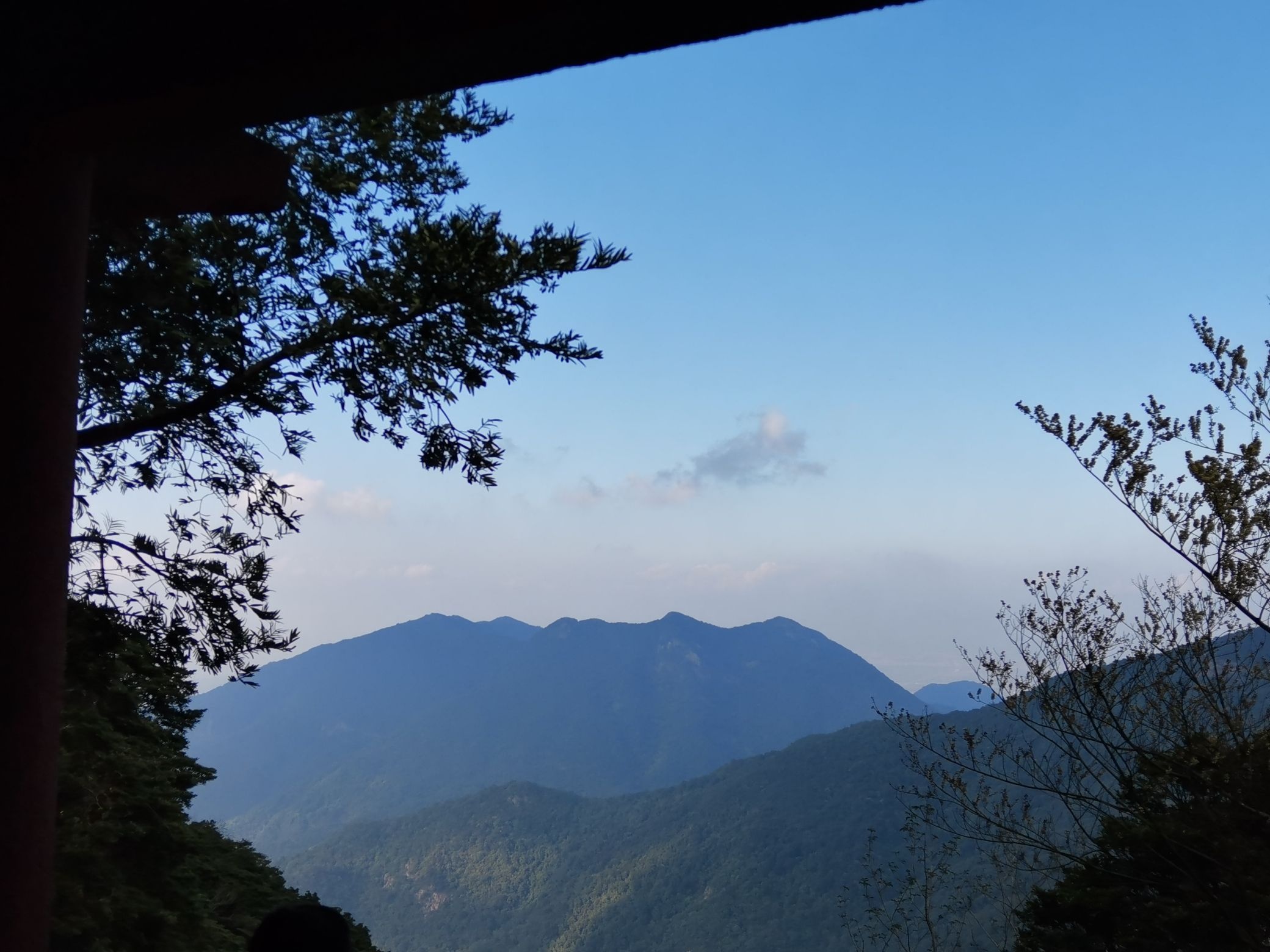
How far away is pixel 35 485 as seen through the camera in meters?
1.57

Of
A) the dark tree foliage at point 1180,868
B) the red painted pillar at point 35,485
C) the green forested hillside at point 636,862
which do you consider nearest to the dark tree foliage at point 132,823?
the red painted pillar at point 35,485

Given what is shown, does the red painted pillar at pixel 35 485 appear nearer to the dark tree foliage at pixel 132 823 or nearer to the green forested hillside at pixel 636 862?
the dark tree foliage at pixel 132 823

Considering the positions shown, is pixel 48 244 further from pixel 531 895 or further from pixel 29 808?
pixel 531 895

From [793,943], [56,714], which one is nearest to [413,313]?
[56,714]

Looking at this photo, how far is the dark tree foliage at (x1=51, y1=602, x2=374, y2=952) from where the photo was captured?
585 cm

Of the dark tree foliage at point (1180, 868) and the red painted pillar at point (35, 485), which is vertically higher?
the red painted pillar at point (35, 485)

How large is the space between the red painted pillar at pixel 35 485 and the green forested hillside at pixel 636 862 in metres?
66.0

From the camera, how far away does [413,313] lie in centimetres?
470

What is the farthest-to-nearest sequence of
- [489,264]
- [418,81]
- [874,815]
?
[874,815] < [489,264] < [418,81]

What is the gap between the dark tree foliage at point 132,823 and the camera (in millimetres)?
5854

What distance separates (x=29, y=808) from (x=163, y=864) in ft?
28.0

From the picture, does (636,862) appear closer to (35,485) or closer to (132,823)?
(132,823)

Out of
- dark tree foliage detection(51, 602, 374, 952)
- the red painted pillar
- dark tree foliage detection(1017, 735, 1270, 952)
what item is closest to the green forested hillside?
dark tree foliage detection(1017, 735, 1270, 952)

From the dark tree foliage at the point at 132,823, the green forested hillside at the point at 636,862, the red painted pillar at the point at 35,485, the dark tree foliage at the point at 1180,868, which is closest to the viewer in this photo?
the red painted pillar at the point at 35,485
